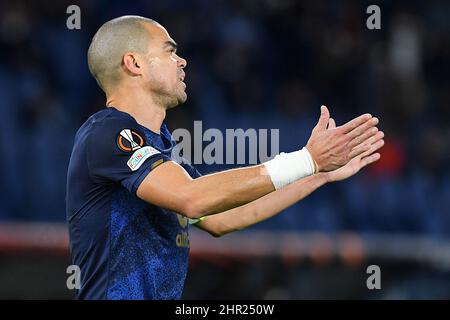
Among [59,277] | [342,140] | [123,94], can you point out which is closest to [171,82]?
[123,94]

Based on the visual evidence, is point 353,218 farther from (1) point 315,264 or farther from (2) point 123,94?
(2) point 123,94

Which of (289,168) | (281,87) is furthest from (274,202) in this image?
(281,87)

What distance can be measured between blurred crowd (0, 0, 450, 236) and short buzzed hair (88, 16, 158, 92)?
4873mm

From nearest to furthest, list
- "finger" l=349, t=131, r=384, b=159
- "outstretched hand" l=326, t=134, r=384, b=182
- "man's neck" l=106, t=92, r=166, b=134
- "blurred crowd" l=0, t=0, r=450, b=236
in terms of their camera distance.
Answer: "finger" l=349, t=131, r=384, b=159 < "man's neck" l=106, t=92, r=166, b=134 < "outstretched hand" l=326, t=134, r=384, b=182 < "blurred crowd" l=0, t=0, r=450, b=236

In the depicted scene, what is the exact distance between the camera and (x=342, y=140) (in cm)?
389

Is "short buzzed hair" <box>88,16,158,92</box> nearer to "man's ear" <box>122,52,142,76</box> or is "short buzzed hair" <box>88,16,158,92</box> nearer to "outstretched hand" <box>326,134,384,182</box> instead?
"man's ear" <box>122,52,142,76</box>

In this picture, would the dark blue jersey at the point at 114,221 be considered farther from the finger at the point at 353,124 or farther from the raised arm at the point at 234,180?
the finger at the point at 353,124

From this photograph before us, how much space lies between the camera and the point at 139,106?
4.29 meters

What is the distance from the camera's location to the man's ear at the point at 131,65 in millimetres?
4309

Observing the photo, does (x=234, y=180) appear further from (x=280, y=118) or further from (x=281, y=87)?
(x=281, y=87)

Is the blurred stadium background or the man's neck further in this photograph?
the blurred stadium background

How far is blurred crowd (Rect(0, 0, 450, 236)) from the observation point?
31.7 feet

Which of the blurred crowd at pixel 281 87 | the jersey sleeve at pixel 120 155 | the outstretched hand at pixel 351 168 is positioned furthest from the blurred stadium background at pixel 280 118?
the jersey sleeve at pixel 120 155

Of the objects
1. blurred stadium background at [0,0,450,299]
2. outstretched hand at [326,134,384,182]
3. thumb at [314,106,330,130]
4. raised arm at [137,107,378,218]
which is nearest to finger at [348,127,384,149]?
raised arm at [137,107,378,218]
